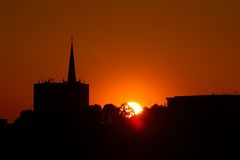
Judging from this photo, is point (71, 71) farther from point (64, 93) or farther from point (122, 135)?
point (122, 135)

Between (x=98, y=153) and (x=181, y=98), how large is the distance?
5037 centimetres

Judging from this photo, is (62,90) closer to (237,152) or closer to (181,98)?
(181,98)

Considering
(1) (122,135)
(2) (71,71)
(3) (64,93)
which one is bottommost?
(1) (122,135)

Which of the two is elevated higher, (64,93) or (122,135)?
(64,93)

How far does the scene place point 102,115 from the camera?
3900 inches

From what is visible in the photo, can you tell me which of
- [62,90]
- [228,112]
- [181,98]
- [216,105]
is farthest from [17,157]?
[62,90]

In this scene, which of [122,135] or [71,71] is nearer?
[122,135]

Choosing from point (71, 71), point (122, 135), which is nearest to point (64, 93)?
point (71, 71)

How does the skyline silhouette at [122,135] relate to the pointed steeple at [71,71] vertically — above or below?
below

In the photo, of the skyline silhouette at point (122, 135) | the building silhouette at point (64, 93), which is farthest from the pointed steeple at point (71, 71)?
the skyline silhouette at point (122, 135)

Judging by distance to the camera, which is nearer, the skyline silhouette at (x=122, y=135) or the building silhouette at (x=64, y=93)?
the skyline silhouette at (x=122, y=135)

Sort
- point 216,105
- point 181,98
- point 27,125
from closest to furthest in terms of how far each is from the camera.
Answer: point 27,125 → point 216,105 → point 181,98

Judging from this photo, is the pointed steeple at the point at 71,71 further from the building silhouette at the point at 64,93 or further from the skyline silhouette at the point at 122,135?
the skyline silhouette at the point at 122,135

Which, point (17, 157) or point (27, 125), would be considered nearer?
point (17, 157)
